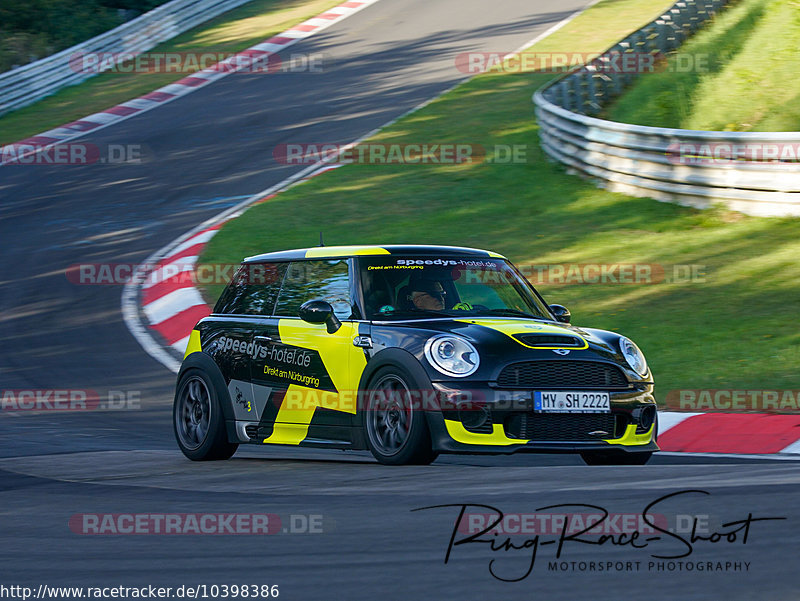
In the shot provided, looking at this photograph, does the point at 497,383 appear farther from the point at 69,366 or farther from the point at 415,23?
the point at 415,23

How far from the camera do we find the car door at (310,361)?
755 centimetres

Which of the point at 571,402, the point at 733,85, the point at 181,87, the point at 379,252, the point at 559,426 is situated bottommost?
the point at 181,87

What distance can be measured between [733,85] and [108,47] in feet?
60.9

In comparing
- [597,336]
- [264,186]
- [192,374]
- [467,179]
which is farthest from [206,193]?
[597,336]

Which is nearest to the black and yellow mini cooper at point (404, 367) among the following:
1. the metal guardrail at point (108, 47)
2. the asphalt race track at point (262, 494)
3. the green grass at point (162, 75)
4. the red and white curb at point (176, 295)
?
the asphalt race track at point (262, 494)

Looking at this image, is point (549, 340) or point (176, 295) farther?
point (176, 295)

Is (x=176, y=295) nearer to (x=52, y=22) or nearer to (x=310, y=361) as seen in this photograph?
(x=310, y=361)

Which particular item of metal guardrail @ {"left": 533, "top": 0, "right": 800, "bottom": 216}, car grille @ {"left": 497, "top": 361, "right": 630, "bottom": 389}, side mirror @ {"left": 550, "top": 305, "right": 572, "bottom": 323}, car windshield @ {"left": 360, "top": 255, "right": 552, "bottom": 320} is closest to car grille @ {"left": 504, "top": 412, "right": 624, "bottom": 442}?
car grille @ {"left": 497, "top": 361, "right": 630, "bottom": 389}

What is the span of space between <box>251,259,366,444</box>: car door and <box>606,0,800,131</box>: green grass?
984 cm

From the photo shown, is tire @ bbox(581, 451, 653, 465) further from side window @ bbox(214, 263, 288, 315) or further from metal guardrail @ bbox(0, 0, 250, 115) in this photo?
metal guardrail @ bbox(0, 0, 250, 115)

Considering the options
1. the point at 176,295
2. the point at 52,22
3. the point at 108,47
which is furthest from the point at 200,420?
the point at 52,22

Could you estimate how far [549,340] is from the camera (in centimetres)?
725

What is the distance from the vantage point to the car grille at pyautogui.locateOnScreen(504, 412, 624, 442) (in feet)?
22.8

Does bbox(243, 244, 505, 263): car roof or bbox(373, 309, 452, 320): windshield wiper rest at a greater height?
bbox(243, 244, 505, 263): car roof
